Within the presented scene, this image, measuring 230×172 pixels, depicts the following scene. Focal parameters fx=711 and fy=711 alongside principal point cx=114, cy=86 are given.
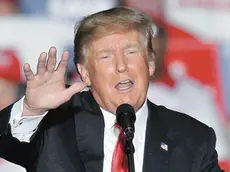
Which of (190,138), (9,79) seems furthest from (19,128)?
(9,79)

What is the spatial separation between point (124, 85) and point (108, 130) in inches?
5.9

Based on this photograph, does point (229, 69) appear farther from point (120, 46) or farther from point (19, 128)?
point (19, 128)

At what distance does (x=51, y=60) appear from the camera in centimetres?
172

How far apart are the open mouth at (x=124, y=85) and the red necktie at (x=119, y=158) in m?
0.13

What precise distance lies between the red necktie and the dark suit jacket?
50 millimetres

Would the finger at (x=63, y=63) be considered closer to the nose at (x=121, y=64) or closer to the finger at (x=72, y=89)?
the finger at (x=72, y=89)

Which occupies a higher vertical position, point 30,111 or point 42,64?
point 42,64

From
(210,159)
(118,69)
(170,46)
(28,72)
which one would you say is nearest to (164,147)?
(210,159)

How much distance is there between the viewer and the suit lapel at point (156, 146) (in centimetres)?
194

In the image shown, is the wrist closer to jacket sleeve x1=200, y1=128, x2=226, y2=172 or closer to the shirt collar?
the shirt collar

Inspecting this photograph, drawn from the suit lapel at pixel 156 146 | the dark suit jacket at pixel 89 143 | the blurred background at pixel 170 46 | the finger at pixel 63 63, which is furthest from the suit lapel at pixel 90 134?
the blurred background at pixel 170 46

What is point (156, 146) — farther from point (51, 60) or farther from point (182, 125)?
point (51, 60)

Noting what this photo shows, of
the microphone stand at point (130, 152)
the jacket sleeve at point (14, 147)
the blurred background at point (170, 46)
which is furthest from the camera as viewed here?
the blurred background at point (170, 46)

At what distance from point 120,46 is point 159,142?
0.29m
